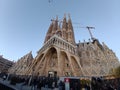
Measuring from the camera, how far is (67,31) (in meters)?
52.3

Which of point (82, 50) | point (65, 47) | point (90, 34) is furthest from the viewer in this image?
point (90, 34)

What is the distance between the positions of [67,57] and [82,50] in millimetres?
11216

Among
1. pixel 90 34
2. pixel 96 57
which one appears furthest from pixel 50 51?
pixel 90 34

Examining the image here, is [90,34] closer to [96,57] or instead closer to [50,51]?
[96,57]

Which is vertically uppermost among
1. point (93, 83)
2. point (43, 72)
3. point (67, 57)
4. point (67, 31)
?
point (67, 31)

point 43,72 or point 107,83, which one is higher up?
point 43,72

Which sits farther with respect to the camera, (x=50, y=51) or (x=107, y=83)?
(x=50, y=51)

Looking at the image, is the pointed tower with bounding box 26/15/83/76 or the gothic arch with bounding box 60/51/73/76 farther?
the pointed tower with bounding box 26/15/83/76

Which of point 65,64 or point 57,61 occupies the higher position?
point 57,61

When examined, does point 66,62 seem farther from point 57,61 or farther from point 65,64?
point 57,61

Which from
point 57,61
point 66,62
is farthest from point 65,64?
point 57,61

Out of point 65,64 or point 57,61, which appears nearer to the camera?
point 65,64

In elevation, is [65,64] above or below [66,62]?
below

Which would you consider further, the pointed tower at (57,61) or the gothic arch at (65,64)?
the pointed tower at (57,61)
